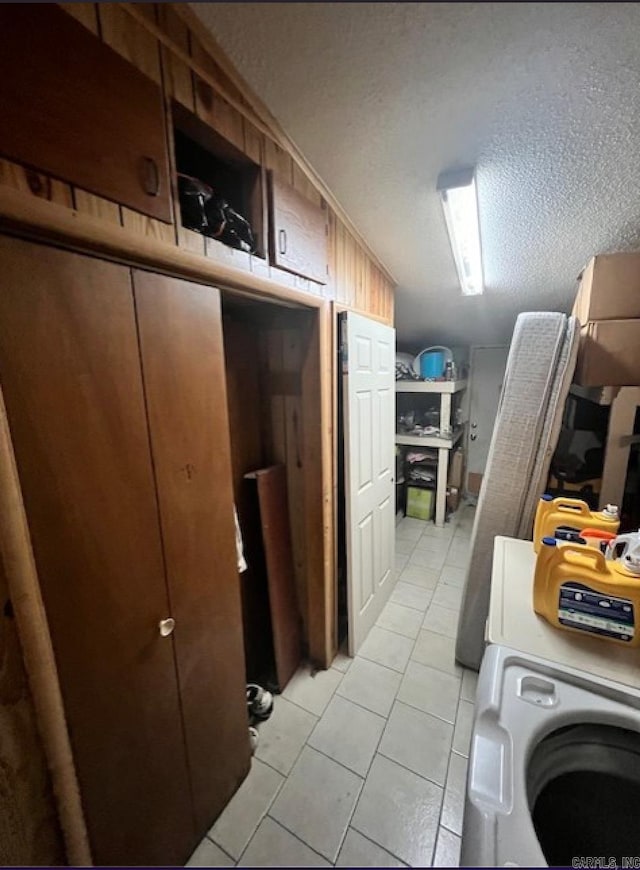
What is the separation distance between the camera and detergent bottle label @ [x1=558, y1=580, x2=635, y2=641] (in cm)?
92

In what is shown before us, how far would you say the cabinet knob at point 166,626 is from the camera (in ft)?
3.08

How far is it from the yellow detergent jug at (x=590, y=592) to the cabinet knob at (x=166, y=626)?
1.15 meters

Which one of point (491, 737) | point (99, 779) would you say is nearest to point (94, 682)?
point (99, 779)

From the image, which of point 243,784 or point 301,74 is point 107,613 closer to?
point 243,784

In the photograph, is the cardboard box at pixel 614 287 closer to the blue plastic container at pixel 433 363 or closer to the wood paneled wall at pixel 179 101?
the wood paneled wall at pixel 179 101

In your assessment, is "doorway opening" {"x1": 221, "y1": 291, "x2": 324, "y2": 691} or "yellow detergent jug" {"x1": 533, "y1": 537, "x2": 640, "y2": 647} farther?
"doorway opening" {"x1": 221, "y1": 291, "x2": 324, "y2": 691}

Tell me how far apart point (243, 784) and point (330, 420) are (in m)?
1.56

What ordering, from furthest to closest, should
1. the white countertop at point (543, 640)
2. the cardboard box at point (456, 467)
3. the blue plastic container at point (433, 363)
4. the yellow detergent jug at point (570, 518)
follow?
the cardboard box at point (456, 467), the blue plastic container at point (433, 363), the yellow detergent jug at point (570, 518), the white countertop at point (543, 640)

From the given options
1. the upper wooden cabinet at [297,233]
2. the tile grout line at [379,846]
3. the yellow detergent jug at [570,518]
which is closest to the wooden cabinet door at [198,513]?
the upper wooden cabinet at [297,233]

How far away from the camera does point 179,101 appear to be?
83 cm

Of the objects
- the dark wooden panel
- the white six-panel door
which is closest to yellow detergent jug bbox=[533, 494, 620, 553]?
the white six-panel door

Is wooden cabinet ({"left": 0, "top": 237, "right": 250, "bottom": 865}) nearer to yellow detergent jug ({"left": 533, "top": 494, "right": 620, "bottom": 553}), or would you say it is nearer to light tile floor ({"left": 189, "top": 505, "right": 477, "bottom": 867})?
light tile floor ({"left": 189, "top": 505, "right": 477, "bottom": 867})

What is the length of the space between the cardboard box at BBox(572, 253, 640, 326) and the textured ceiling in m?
0.13

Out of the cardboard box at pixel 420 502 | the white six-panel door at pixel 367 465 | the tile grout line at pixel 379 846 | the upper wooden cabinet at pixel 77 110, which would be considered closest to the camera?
the upper wooden cabinet at pixel 77 110
